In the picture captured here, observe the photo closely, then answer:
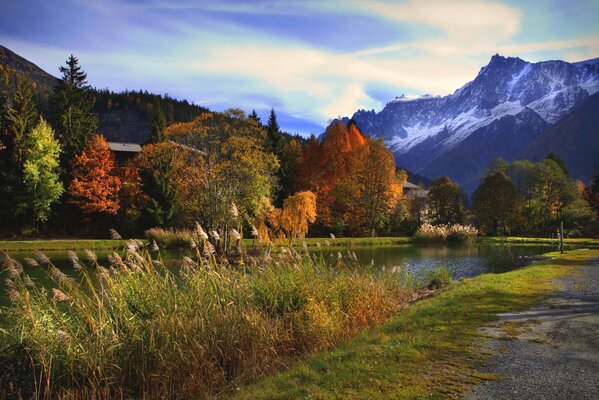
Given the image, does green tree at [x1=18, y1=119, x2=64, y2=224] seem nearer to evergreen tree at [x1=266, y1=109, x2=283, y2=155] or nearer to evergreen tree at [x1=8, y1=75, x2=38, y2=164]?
evergreen tree at [x1=8, y1=75, x2=38, y2=164]

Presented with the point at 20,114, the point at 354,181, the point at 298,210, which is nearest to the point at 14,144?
the point at 20,114

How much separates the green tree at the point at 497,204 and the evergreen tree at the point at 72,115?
54705 millimetres

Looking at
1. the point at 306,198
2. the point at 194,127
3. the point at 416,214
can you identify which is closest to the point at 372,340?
the point at 194,127

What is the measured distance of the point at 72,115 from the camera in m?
49.8

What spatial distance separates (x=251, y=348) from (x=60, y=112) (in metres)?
51.8

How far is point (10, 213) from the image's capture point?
134 ft

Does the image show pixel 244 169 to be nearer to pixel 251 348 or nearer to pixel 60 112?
pixel 251 348

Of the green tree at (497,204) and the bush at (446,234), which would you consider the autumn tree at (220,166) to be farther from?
the green tree at (497,204)

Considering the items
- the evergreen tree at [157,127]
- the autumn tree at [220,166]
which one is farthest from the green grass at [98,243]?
the evergreen tree at [157,127]

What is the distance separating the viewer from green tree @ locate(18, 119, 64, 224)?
4009cm

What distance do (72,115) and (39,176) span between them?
40.2 ft

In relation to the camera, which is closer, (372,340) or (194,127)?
(372,340)

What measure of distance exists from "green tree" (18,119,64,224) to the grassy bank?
40.9 meters

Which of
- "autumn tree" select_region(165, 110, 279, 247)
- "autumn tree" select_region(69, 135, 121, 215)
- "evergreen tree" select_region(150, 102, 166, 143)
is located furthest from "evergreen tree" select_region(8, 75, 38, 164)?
"autumn tree" select_region(165, 110, 279, 247)
